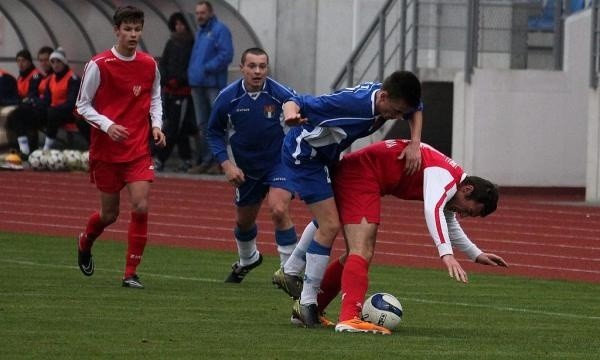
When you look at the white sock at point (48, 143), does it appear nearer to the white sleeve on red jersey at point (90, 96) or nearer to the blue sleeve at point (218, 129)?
the blue sleeve at point (218, 129)

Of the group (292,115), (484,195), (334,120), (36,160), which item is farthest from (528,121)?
(292,115)

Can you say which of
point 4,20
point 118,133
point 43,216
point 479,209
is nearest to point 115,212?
point 118,133

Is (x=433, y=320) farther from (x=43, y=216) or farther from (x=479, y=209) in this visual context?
(x=43, y=216)

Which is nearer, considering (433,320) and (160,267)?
(433,320)

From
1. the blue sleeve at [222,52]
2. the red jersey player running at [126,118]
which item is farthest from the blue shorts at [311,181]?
the blue sleeve at [222,52]

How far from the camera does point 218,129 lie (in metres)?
13.4

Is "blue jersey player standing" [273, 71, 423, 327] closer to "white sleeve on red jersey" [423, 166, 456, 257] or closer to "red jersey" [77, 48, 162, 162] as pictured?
"white sleeve on red jersey" [423, 166, 456, 257]

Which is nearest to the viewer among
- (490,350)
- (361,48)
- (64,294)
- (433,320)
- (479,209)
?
(490,350)

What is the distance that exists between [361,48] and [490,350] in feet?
55.9

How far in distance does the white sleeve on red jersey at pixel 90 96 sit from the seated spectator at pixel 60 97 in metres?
16.2

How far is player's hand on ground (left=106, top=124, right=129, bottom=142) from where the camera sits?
12.6 meters

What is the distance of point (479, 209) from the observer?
10039 millimetres

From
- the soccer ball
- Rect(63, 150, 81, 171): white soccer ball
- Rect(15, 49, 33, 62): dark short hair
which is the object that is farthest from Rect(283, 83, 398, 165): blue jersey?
Rect(15, 49, 33, 62): dark short hair

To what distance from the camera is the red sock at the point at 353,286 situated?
10000mm
